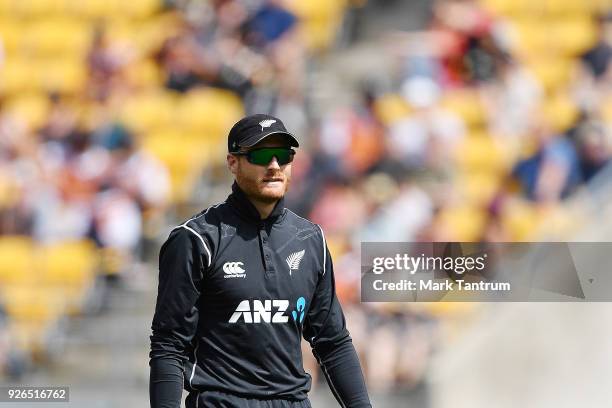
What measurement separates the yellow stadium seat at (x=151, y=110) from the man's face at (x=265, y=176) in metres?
5.23

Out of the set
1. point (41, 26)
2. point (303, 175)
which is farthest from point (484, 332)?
point (41, 26)

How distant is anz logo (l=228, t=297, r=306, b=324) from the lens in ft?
9.59

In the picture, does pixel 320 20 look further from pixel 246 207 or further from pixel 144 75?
pixel 246 207

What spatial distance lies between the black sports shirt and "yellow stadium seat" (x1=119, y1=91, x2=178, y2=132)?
5198 mm

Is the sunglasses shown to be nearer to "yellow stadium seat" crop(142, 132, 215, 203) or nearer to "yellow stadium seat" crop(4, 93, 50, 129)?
"yellow stadium seat" crop(142, 132, 215, 203)

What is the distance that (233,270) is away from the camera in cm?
293

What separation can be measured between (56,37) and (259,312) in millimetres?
6348

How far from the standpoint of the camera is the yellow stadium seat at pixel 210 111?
26.6 feet

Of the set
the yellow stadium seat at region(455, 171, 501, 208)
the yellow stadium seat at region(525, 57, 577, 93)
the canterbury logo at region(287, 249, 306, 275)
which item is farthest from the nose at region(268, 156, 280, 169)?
the yellow stadium seat at region(525, 57, 577, 93)

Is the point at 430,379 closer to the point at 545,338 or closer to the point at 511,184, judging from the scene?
the point at 545,338

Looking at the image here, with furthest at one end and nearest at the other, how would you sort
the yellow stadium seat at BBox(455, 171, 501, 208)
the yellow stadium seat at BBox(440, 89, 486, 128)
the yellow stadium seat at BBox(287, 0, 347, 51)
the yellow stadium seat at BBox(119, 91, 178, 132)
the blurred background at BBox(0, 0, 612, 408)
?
the yellow stadium seat at BBox(287, 0, 347, 51), the yellow stadium seat at BBox(119, 91, 178, 132), the yellow stadium seat at BBox(440, 89, 486, 128), the yellow stadium seat at BBox(455, 171, 501, 208), the blurred background at BBox(0, 0, 612, 408)

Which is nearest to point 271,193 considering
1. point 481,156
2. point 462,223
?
point 462,223

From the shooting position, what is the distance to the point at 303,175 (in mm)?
7500

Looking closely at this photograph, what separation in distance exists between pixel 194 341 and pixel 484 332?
14.9ft
